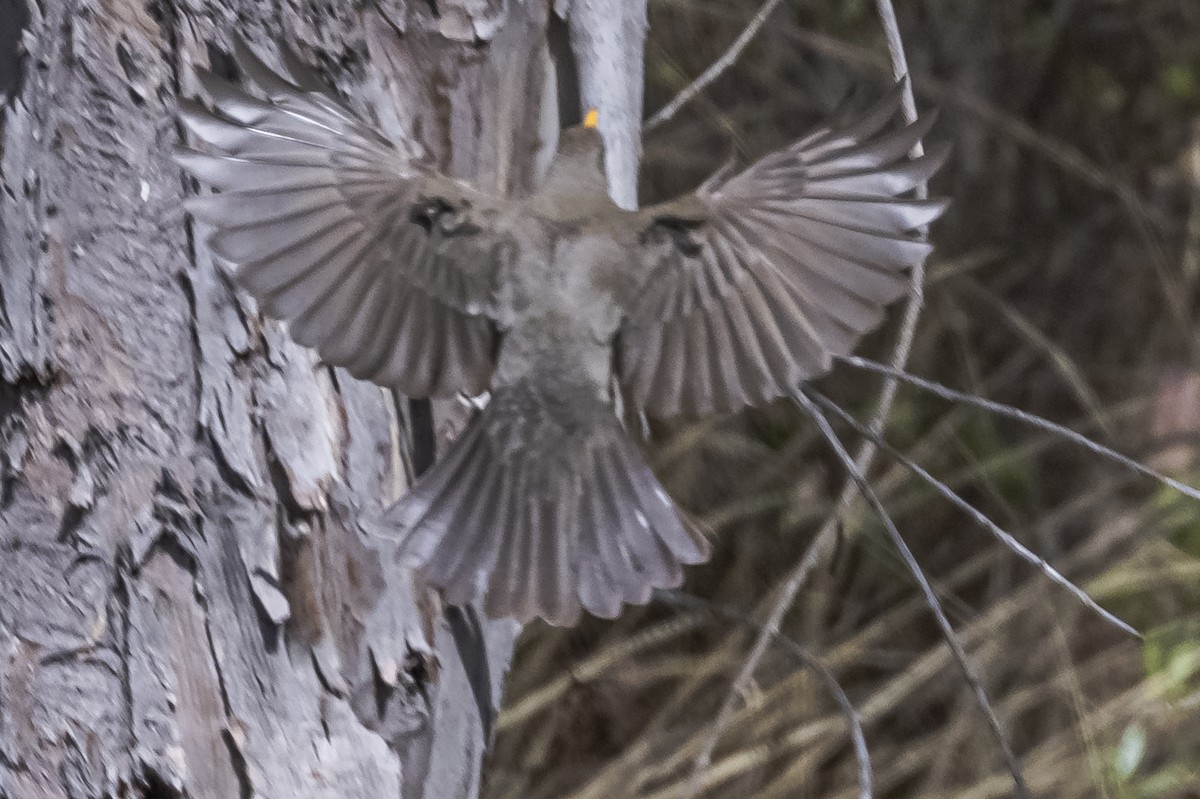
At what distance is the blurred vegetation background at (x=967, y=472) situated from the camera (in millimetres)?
2473

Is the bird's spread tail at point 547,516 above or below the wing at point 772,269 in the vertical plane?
below

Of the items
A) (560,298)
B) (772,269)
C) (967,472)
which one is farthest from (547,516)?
(967,472)

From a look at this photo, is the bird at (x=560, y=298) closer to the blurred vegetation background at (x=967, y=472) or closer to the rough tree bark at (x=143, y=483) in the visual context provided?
the rough tree bark at (x=143, y=483)

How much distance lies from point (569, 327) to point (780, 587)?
1.64 metres

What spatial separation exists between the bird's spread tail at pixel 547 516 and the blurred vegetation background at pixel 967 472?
1.16 metres

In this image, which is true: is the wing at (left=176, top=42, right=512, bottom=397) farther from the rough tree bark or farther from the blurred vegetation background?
the blurred vegetation background

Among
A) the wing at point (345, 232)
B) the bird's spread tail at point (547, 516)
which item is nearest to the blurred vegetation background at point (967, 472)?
the bird's spread tail at point (547, 516)

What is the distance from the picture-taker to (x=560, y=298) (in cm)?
118

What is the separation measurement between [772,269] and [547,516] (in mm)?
354

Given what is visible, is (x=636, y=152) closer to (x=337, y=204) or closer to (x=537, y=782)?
(x=337, y=204)

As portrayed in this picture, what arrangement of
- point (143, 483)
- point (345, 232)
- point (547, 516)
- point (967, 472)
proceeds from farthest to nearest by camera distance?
1. point (967, 472)
2. point (547, 516)
3. point (345, 232)
4. point (143, 483)

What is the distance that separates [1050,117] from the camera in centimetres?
307

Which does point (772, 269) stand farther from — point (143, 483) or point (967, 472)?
point (967, 472)

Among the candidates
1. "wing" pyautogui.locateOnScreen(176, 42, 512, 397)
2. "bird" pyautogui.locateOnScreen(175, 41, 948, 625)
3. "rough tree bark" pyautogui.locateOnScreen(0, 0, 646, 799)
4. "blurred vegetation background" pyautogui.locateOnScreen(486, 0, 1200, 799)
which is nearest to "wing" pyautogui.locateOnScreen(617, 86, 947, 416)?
"bird" pyautogui.locateOnScreen(175, 41, 948, 625)
